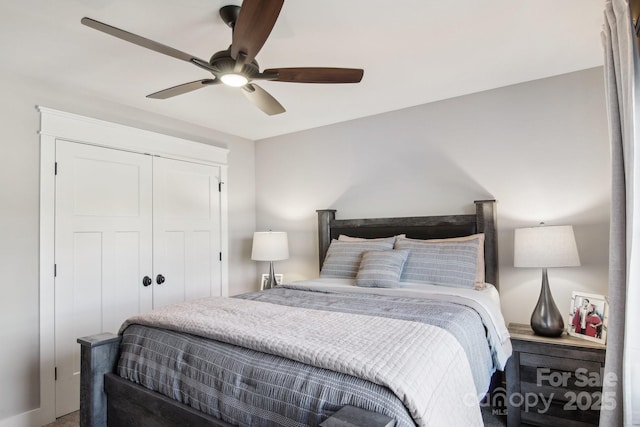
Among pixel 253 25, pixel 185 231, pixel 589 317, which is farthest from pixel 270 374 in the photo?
pixel 185 231

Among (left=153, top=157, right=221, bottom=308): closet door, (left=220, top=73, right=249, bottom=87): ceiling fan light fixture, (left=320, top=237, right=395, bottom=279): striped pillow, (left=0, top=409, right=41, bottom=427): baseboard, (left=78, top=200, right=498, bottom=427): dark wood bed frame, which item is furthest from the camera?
(left=153, top=157, right=221, bottom=308): closet door

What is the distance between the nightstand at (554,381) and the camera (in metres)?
2.08

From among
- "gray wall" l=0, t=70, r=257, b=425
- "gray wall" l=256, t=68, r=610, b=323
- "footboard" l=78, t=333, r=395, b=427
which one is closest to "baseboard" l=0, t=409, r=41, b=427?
"gray wall" l=0, t=70, r=257, b=425

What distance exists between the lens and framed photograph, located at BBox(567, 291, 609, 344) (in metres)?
2.14

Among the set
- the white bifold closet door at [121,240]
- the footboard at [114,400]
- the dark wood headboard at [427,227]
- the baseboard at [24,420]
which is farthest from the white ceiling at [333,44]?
the baseboard at [24,420]

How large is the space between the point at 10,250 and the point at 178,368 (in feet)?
5.91

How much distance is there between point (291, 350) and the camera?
52.1 inches

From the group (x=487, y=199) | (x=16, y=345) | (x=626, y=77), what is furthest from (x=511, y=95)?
(x=16, y=345)

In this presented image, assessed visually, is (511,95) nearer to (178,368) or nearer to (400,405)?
(400,405)

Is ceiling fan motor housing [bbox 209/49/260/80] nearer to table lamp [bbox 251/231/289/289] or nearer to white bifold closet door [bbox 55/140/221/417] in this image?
white bifold closet door [bbox 55/140/221/417]

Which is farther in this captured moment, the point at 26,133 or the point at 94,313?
the point at 94,313

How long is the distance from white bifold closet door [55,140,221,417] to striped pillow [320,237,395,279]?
1443 mm

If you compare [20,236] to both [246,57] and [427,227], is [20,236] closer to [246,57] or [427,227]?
[246,57]

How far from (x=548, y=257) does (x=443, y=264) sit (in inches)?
25.2
